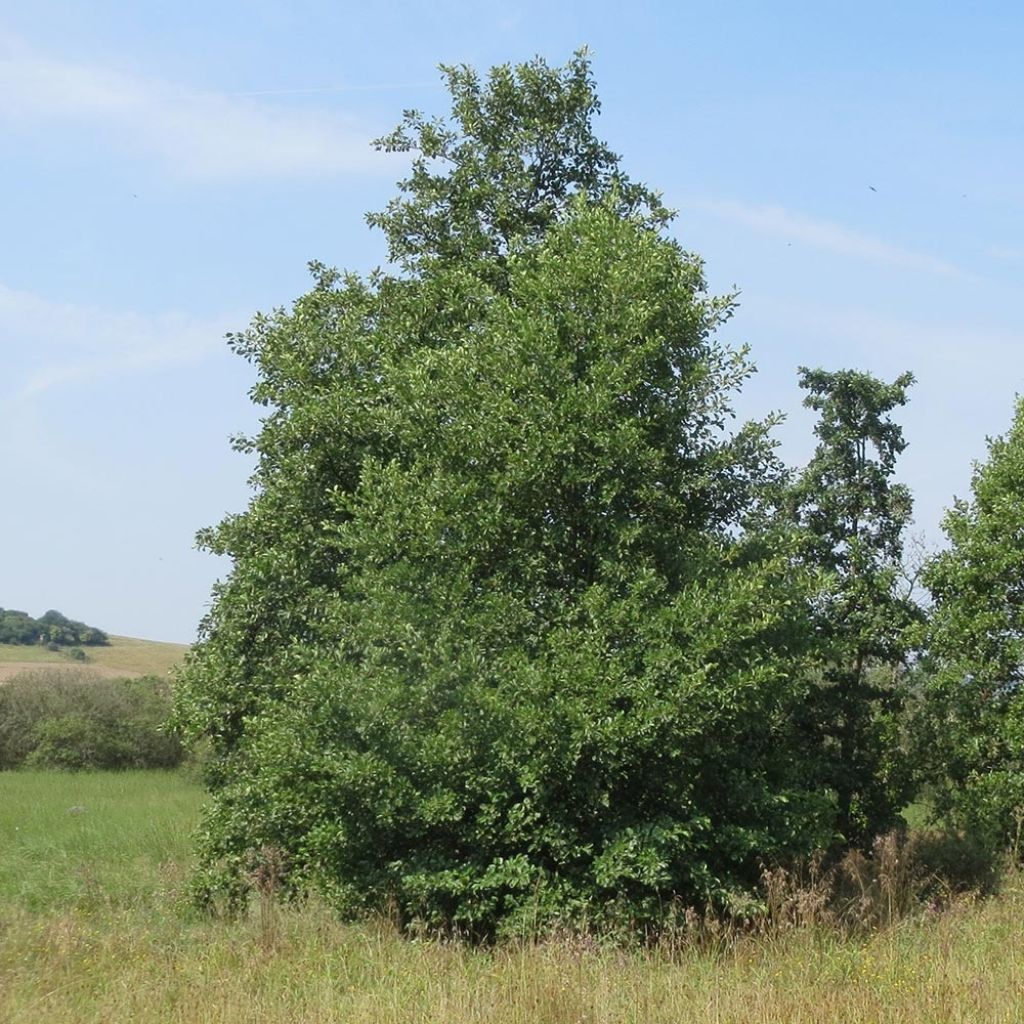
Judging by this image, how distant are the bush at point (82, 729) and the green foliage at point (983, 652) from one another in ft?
138

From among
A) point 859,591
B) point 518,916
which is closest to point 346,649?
point 518,916

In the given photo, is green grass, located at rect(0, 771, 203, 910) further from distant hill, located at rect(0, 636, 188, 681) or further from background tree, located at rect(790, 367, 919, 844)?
distant hill, located at rect(0, 636, 188, 681)

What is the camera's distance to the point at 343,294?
2055 cm

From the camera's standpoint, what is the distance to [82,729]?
58188 millimetres

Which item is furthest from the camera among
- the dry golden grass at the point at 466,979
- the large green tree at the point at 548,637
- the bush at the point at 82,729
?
the bush at the point at 82,729

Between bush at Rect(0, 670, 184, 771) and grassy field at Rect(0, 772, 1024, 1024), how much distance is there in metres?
47.3

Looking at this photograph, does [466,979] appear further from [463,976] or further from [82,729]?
[82,729]

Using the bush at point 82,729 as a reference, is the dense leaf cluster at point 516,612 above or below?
above

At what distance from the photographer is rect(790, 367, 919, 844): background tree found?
80.1 feet

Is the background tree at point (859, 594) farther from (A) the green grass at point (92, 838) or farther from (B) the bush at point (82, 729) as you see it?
(B) the bush at point (82, 729)

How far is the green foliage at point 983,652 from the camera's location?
882 inches

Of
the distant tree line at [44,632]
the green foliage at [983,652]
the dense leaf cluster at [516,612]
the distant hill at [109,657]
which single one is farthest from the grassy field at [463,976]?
the distant tree line at [44,632]

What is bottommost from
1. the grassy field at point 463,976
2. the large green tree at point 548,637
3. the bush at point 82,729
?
the bush at point 82,729

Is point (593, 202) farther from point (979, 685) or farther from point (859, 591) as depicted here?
point (979, 685)
